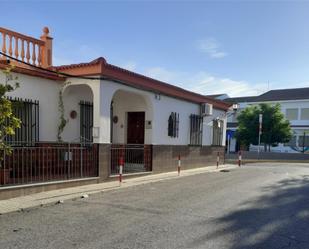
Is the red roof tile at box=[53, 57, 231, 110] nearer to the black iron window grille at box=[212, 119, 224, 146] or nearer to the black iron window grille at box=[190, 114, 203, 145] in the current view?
the black iron window grille at box=[190, 114, 203, 145]

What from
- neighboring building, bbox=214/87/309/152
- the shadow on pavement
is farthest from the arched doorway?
neighboring building, bbox=214/87/309/152

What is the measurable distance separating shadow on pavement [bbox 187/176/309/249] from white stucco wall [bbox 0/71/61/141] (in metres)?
7.21

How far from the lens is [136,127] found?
14.9 m

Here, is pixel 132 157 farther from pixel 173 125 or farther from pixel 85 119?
pixel 173 125

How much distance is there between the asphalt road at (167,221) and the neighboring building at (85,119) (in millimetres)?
1908

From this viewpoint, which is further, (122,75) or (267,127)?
(267,127)

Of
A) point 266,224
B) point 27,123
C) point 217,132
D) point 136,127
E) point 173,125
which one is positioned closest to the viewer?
point 266,224

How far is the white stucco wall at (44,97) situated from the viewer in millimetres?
10141

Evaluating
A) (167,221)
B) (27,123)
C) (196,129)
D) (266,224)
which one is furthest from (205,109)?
(167,221)

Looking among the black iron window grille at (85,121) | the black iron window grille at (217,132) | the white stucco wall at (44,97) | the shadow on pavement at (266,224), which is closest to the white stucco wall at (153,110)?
the black iron window grille at (85,121)

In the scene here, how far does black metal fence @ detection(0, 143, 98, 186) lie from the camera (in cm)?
830

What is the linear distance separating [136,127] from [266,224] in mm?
9579

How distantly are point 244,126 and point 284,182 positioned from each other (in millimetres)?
21642

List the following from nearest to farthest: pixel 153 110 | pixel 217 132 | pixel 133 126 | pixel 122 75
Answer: pixel 122 75
pixel 153 110
pixel 133 126
pixel 217 132
